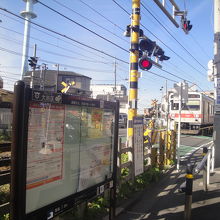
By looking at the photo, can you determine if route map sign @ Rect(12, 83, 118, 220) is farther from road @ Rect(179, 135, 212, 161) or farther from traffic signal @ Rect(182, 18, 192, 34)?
road @ Rect(179, 135, 212, 161)

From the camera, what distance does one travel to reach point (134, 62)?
732 centimetres

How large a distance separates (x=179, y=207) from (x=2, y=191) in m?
3.44

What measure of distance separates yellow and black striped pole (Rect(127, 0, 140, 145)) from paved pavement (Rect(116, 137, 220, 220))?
1739 mm

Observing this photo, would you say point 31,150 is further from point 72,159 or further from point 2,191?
point 2,191

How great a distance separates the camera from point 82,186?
339 centimetres

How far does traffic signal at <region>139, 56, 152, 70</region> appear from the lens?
7899 mm

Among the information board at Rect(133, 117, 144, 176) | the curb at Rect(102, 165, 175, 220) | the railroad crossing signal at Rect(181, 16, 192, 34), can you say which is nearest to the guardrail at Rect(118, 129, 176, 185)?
the information board at Rect(133, 117, 144, 176)

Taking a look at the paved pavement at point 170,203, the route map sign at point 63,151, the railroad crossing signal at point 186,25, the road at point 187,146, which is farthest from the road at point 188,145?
the route map sign at point 63,151

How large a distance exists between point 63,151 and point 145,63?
18.1 feet

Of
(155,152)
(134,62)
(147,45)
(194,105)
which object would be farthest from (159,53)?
(194,105)

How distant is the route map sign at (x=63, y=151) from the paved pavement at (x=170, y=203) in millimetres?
1375

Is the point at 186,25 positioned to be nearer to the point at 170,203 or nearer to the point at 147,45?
the point at 147,45

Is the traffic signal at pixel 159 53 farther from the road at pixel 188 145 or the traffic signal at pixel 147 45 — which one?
the road at pixel 188 145

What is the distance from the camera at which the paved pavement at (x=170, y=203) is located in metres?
4.73
